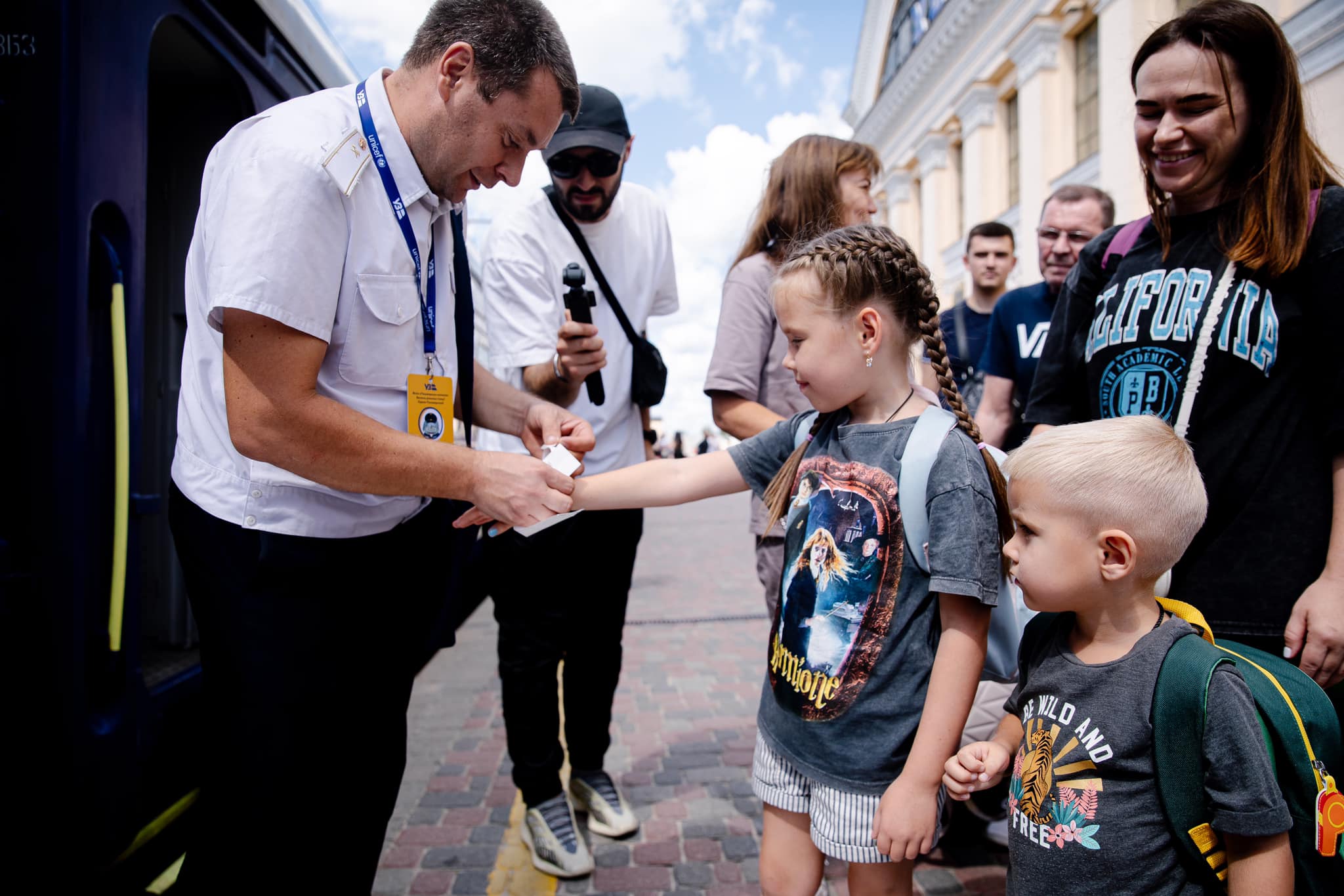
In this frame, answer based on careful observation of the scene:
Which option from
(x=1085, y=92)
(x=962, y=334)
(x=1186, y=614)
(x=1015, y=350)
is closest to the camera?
(x=1186, y=614)

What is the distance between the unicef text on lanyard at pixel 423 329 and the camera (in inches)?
68.2

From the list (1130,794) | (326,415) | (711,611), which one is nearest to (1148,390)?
(1130,794)

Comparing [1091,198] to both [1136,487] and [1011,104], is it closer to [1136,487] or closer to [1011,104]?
[1136,487]

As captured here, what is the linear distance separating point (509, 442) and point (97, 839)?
1.53 metres

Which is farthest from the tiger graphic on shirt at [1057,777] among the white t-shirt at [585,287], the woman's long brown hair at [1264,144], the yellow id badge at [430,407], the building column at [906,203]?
the building column at [906,203]

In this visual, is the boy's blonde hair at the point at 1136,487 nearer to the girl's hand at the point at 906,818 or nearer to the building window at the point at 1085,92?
the girl's hand at the point at 906,818

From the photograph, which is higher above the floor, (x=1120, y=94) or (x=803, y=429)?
(x=1120, y=94)

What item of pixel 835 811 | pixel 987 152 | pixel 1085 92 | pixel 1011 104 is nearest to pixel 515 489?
pixel 835 811

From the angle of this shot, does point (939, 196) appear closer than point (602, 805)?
No

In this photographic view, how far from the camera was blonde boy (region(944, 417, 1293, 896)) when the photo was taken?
1.30 metres

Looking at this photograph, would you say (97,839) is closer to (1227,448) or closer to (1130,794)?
(1130,794)

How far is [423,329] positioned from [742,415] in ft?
3.17

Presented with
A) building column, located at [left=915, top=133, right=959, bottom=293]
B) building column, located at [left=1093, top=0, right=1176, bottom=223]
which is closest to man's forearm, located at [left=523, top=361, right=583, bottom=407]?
building column, located at [left=1093, top=0, right=1176, bottom=223]

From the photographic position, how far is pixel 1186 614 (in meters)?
1.50
